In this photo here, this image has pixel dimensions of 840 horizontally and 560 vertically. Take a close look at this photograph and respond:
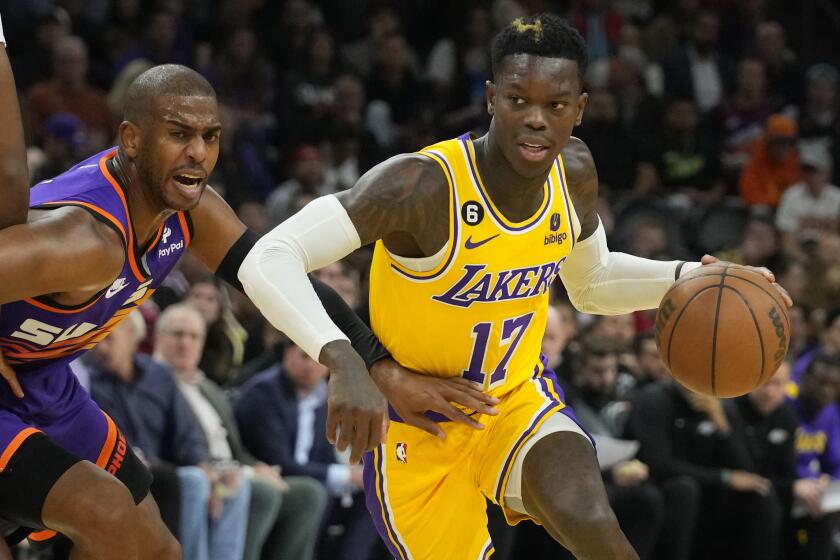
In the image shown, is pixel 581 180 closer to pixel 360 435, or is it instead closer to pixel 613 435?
pixel 360 435

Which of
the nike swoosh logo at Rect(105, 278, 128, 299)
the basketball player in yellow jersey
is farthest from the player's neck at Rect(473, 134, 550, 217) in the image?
the nike swoosh logo at Rect(105, 278, 128, 299)

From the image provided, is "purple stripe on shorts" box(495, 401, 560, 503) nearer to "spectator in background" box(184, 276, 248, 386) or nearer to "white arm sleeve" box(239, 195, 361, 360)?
"white arm sleeve" box(239, 195, 361, 360)

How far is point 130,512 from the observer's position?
3.92m

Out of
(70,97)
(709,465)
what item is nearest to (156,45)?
(70,97)

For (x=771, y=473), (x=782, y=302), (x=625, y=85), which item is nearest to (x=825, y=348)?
(x=771, y=473)

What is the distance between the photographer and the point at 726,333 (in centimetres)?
442

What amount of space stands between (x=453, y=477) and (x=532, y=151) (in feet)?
3.89

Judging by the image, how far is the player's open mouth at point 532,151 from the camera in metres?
4.39

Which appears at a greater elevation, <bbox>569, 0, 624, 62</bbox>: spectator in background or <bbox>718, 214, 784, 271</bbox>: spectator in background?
<bbox>569, 0, 624, 62</bbox>: spectator in background

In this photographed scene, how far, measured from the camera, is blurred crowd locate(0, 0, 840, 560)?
7047 mm

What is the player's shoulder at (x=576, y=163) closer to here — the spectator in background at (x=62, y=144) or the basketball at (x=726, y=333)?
the basketball at (x=726, y=333)

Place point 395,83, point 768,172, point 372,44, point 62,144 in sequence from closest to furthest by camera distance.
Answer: point 62,144 → point 395,83 → point 372,44 → point 768,172

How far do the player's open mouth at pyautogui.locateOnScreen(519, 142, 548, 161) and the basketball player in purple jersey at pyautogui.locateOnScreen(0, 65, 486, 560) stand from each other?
83 centimetres

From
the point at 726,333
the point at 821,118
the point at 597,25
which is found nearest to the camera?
the point at 726,333
